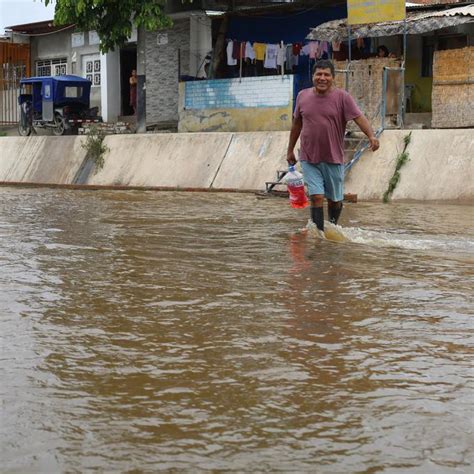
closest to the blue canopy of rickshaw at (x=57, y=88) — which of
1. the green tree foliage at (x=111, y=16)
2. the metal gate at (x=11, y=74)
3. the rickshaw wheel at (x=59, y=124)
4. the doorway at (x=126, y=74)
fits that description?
the rickshaw wheel at (x=59, y=124)

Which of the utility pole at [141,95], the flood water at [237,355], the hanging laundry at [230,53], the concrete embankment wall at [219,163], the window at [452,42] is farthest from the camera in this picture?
the utility pole at [141,95]

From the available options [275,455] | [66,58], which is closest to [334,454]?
[275,455]

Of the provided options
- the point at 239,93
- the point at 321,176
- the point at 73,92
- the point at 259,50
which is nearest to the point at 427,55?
the point at 259,50

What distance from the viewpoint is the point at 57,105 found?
23.0 metres

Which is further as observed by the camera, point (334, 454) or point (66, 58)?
point (66, 58)

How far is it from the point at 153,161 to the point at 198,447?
1404cm

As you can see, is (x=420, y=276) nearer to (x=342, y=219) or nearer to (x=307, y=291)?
(x=307, y=291)

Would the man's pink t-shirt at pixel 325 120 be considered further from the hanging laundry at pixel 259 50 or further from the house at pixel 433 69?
the hanging laundry at pixel 259 50

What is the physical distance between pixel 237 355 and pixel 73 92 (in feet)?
67.1

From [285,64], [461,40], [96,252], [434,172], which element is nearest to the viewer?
[96,252]

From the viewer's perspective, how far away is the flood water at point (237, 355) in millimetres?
2768

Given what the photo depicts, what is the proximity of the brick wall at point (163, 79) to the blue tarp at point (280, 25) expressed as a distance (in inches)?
67.2

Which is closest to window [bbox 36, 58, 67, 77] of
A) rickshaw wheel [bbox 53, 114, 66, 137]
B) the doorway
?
the doorway

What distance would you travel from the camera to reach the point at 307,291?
540 centimetres
